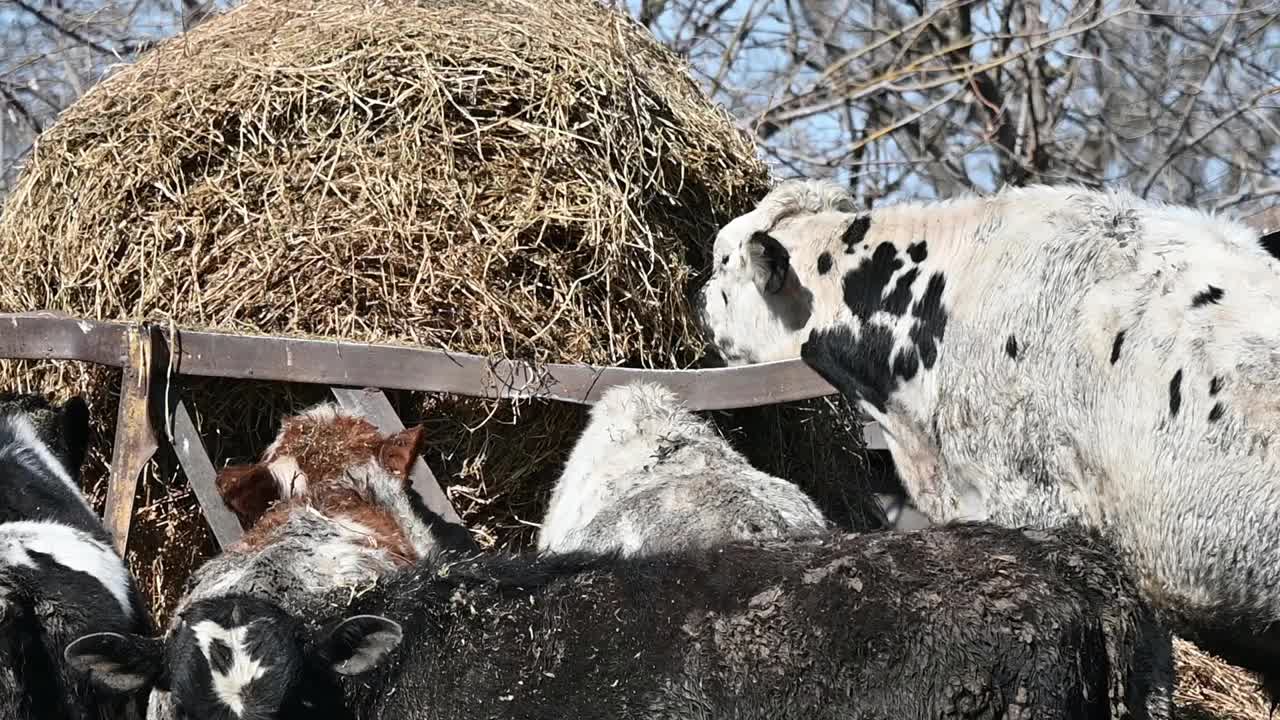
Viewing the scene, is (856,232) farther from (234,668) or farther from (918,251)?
(234,668)

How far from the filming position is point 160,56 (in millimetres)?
6949

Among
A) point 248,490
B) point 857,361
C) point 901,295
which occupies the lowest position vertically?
point 248,490

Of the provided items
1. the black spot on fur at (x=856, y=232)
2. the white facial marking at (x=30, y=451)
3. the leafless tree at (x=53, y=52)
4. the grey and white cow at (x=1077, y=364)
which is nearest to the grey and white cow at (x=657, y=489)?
the grey and white cow at (x=1077, y=364)

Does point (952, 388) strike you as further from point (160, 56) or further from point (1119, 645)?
point (160, 56)

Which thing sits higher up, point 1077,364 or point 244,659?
point 1077,364

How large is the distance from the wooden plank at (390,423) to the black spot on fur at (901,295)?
6.40ft

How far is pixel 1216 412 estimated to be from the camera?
4336 millimetres

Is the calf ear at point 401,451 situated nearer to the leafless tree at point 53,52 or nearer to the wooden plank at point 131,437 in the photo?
the wooden plank at point 131,437

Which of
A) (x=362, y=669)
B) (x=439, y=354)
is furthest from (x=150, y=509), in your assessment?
(x=362, y=669)


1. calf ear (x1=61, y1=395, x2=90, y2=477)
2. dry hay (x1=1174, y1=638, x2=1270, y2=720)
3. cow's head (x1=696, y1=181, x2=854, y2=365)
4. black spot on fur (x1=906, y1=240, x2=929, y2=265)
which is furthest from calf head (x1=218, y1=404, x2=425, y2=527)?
dry hay (x1=1174, y1=638, x2=1270, y2=720)

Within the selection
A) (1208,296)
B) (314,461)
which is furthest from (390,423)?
(1208,296)

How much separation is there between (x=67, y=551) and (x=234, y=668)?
1.78 m

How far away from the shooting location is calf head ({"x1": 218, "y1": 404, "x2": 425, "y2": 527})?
548cm

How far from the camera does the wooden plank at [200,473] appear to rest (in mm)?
5773
